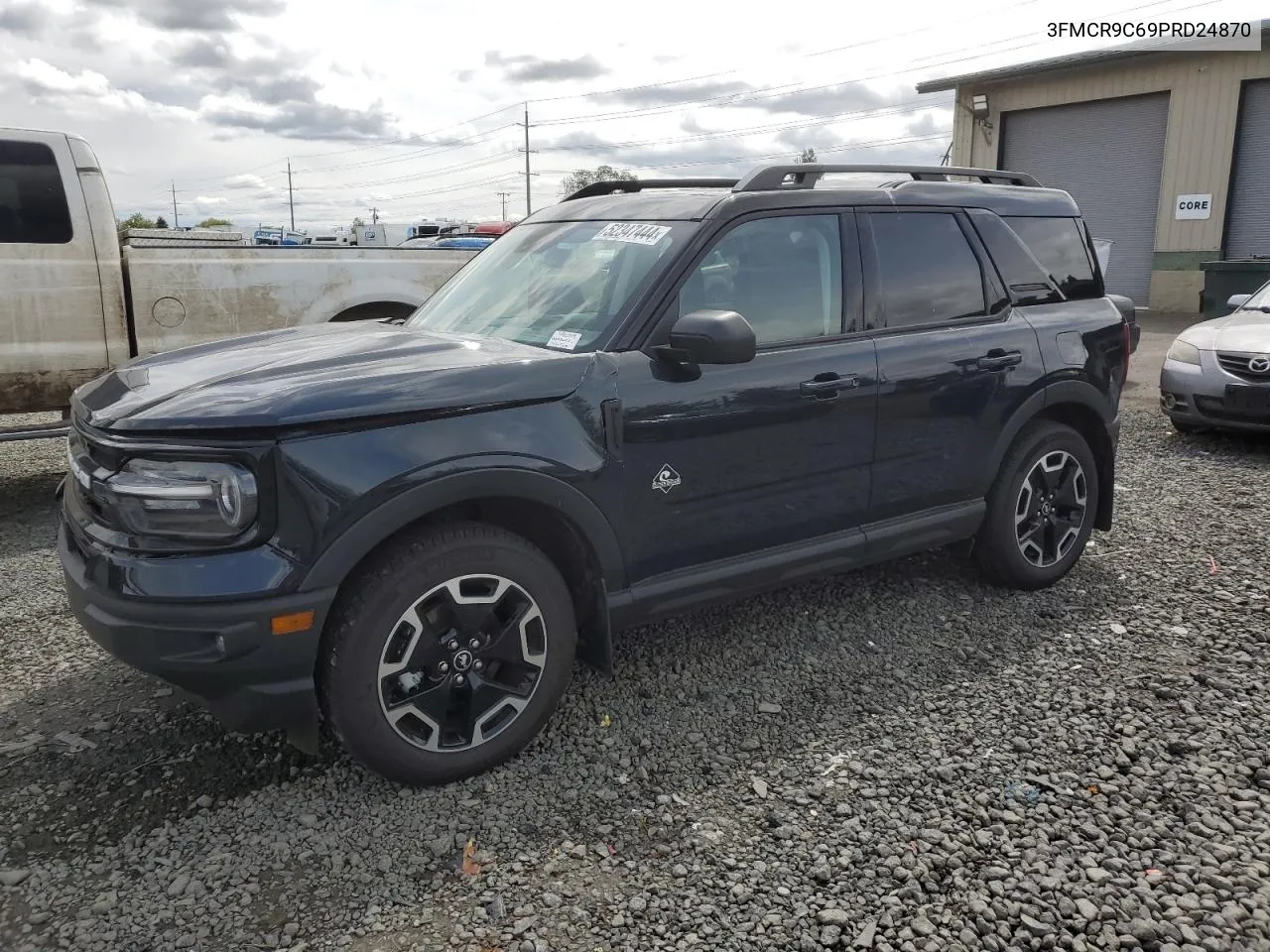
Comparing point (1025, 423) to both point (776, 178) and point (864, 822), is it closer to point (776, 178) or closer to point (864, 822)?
point (776, 178)

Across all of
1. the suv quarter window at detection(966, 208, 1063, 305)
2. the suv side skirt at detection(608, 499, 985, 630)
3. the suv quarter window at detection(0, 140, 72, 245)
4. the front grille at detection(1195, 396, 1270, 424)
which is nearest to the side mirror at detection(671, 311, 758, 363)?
the suv side skirt at detection(608, 499, 985, 630)

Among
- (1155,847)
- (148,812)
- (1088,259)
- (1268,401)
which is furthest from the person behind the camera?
(1268,401)

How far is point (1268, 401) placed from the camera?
7152mm

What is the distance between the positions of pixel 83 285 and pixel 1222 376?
819cm

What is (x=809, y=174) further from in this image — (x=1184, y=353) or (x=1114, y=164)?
(x=1114, y=164)

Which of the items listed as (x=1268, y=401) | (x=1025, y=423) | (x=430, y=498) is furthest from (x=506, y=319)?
(x=1268, y=401)

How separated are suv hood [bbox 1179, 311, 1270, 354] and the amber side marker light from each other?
738cm

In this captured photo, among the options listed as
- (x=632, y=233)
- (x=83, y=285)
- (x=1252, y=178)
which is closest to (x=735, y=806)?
(x=632, y=233)

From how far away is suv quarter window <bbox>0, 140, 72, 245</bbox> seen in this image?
6.14m

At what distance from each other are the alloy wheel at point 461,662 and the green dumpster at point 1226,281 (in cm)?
1274

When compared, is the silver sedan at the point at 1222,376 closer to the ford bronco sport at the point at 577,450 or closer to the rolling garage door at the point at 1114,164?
the ford bronco sport at the point at 577,450

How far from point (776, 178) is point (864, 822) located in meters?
2.37

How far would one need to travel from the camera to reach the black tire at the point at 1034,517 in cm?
440

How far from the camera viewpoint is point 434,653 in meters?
2.95
